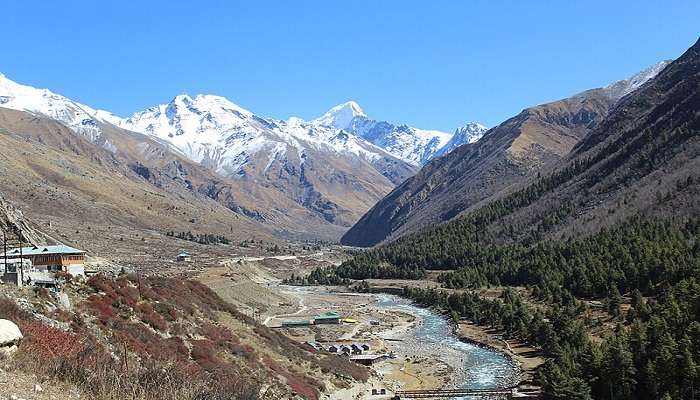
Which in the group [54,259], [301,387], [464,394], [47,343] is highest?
[54,259]

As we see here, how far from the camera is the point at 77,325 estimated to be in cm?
4319

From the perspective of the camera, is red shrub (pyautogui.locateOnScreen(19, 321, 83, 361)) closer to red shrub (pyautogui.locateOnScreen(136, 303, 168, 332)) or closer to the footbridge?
red shrub (pyautogui.locateOnScreen(136, 303, 168, 332))

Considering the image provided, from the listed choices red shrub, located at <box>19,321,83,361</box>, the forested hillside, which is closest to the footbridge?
the forested hillside

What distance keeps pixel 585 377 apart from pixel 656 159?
15020 centimetres

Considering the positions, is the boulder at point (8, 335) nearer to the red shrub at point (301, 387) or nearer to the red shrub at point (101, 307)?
the red shrub at point (101, 307)

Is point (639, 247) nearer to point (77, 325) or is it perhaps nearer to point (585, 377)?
point (585, 377)

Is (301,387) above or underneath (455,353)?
above

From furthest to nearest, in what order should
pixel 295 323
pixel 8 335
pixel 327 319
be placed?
pixel 327 319 → pixel 295 323 → pixel 8 335

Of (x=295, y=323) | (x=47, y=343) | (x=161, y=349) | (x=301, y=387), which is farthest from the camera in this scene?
(x=295, y=323)

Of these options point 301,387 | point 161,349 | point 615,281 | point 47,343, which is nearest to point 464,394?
point 301,387

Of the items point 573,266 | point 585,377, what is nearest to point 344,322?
point 573,266

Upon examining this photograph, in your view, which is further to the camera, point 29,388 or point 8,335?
point 8,335

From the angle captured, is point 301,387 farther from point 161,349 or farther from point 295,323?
point 295,323

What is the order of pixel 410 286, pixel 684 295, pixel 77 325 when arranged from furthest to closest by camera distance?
pixel 410 286 → pixel 684 295 → pixel 77 325
